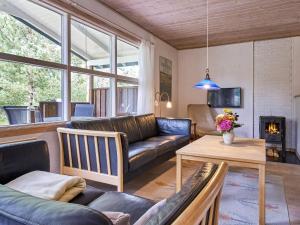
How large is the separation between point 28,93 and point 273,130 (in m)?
4.65

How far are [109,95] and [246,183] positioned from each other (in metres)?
2.51

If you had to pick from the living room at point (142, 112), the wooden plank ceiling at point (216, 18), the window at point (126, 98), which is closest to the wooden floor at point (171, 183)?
the living room at point (142, 112)

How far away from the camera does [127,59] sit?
4.24 metres

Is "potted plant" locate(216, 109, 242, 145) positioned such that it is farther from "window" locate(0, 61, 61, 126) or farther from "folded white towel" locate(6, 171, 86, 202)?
"window" locate(0, 61, 61, 126)

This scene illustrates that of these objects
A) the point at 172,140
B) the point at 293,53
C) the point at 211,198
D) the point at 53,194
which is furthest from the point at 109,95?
the point at 293,53

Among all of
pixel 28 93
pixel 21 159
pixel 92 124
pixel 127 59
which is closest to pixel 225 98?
pixel 127 59

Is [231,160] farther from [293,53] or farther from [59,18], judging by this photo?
[293,53]

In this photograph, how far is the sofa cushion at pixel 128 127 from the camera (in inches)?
125

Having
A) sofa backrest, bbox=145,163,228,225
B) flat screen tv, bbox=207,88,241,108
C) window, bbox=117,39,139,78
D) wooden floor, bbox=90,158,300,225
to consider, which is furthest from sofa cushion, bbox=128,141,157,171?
flat screen tv, bbox=207,88,241,108

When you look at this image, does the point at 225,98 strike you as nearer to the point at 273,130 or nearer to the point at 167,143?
the point at 273,130

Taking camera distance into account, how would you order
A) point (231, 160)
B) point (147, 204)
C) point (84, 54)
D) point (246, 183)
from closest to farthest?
point (147, 204)
point (231, 160)
point (246, 183)
point (84, 54)

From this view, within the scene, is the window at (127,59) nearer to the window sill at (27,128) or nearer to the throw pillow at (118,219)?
the window sill at (27,128)

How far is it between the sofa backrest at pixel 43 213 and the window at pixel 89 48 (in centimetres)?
258

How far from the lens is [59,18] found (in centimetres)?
283
